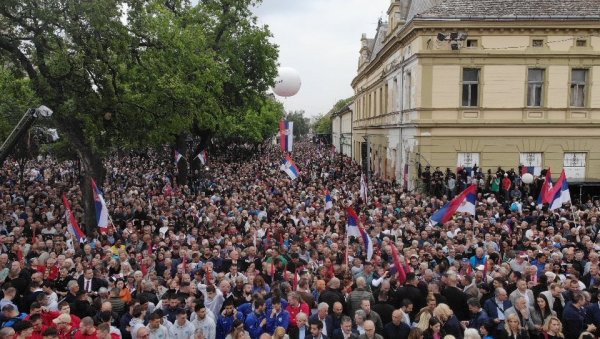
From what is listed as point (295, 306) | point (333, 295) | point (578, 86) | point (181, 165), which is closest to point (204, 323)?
point (295, 306)

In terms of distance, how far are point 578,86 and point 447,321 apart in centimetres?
2358

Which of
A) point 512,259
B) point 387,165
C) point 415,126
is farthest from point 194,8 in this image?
point 512,259

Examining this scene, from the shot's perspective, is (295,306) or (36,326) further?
(295,306)

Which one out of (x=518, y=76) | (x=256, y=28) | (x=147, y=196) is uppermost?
(x=256, y=28)

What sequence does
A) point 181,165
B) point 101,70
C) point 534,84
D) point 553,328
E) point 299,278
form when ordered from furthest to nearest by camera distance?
1. point 181,165
2. point 534,84
3. point 101,70
4. point 299,278
5. point 553,328

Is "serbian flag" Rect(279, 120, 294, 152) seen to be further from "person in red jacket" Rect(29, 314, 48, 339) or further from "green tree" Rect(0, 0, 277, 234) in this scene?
"person in red jacket" Rect(29, 314, 48, 339)

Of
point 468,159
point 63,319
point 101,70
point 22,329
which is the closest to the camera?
point 22,329

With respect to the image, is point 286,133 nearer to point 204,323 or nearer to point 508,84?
point 508,84

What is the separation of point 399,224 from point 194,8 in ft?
61.0

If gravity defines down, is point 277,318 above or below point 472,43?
below

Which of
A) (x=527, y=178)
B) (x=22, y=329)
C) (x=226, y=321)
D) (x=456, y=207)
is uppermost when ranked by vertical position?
(x=527, y=178)

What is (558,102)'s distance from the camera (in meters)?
27.1

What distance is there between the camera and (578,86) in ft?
89.4

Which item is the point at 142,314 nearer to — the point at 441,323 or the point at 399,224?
the point at 441,323
